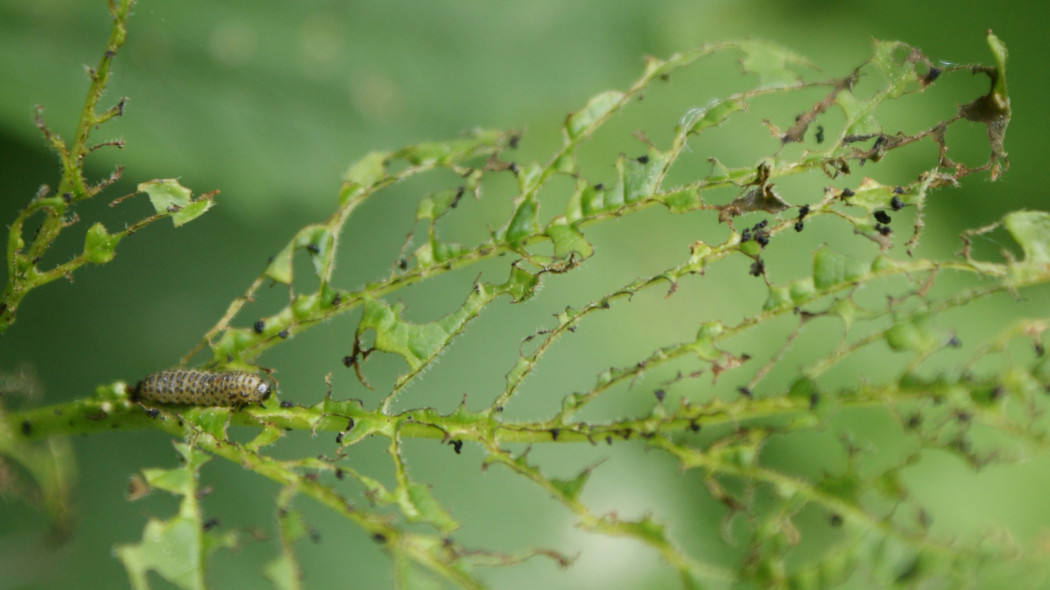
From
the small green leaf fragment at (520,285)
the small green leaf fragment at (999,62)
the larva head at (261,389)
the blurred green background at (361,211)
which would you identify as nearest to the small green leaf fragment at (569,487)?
the small green leaf fragment at (520,285)

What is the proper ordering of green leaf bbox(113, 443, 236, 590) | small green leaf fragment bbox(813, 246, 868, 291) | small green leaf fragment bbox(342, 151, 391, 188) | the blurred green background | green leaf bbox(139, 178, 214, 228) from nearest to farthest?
green leaf bbox(113, 443, 236, 590)
small green leaf fragment bbox(813, 246, 868, 291)
green leaf bbox(139, 178, 214, 228)
small green leaf fragment bbox(342, 151, 391, 188)
the blurred green background

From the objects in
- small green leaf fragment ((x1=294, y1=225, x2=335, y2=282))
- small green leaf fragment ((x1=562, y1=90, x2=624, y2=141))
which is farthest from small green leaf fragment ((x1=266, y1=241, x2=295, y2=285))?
small green leaf fragment ((x1=562, y1=90, x2=624, y2=141))

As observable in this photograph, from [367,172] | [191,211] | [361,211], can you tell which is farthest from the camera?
[361,211]

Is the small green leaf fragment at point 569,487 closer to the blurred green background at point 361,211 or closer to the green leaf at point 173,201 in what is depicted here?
the green leaf at point 173,201

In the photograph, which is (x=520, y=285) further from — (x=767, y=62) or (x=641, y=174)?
(x=767, y=62)

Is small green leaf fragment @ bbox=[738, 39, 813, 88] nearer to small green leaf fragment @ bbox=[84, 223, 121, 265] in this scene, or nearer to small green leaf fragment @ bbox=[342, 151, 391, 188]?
small green leaf fragment @ bbox=[342, 151, 391, 188]

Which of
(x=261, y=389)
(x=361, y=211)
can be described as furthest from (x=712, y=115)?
(x=361, y=211)
